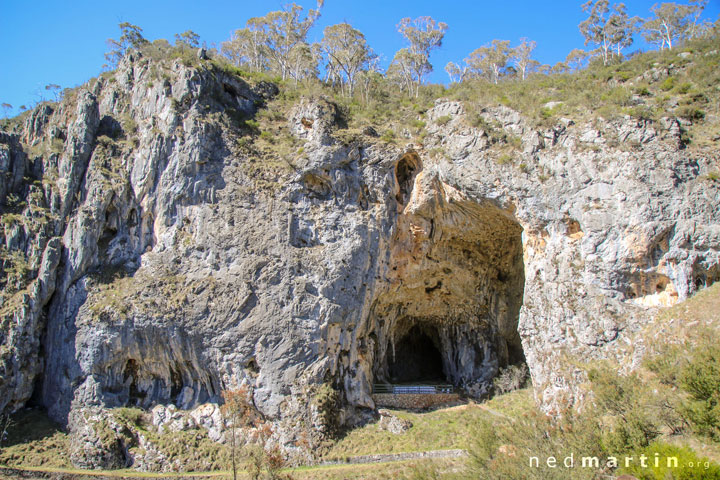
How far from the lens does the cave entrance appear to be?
112 feet

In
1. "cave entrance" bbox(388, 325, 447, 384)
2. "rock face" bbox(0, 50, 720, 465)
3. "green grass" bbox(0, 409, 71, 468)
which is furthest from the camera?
"cave entrance" bbox(388, 325, 447, 384)

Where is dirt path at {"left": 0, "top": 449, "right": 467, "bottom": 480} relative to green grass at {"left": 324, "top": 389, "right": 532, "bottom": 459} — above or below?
below

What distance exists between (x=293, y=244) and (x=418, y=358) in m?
15.6

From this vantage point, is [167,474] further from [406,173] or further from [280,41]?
[280,41]

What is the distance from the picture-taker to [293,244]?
25797mm

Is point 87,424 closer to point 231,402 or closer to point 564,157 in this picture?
point 231,402

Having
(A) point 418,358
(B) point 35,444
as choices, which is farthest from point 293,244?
(A) point 418,358

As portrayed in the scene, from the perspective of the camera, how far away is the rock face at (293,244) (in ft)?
70.8

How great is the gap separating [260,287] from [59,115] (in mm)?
18020

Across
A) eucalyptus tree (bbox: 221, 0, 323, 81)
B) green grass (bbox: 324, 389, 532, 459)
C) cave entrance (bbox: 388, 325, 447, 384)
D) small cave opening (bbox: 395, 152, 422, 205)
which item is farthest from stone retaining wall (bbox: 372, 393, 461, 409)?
eucalyptus tree (bbox: 221, 0, 323, 81)

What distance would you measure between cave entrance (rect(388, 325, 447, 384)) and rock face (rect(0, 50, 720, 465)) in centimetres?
454

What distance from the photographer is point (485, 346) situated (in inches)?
1232

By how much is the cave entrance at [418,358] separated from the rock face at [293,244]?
14.9 ft

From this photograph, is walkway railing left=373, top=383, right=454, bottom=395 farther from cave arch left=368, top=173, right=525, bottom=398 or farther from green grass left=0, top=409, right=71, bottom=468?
green grass left=0, top=409, right=71, bottom=468
